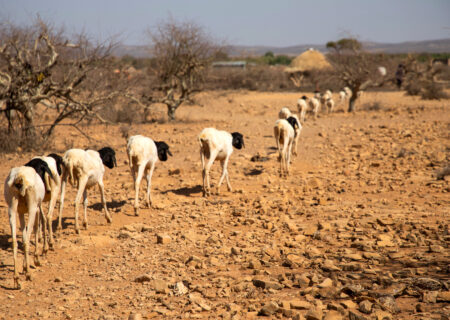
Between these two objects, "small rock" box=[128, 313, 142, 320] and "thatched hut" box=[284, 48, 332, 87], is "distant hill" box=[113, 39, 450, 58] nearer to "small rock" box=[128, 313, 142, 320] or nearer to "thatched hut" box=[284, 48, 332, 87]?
"thatched hut" box=[284, 48, 332, 87]

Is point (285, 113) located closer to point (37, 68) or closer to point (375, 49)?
point (37, 68)

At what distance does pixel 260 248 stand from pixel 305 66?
124 ft

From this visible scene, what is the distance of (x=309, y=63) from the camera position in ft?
139

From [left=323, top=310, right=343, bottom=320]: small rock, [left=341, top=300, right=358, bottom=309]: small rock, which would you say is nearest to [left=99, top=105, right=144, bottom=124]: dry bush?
[left=341, top=300, right=358, bottom=309]: small rock

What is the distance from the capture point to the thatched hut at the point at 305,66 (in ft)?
136

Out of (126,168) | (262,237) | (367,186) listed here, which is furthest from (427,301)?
(126,168)

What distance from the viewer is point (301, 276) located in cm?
505

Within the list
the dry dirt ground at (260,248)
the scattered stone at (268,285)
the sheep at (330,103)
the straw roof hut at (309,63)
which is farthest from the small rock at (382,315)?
the straw roof hut at (309,63)

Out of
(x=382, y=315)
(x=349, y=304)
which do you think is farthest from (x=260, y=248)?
(x=382, y=315)

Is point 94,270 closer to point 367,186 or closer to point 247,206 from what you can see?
point 247,206

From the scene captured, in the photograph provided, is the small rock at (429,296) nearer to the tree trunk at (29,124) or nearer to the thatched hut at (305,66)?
the tree trunk at (29,124)

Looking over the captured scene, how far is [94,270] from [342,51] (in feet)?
73.2

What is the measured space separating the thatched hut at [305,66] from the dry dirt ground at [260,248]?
2944cm

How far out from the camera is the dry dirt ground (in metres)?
4.59
